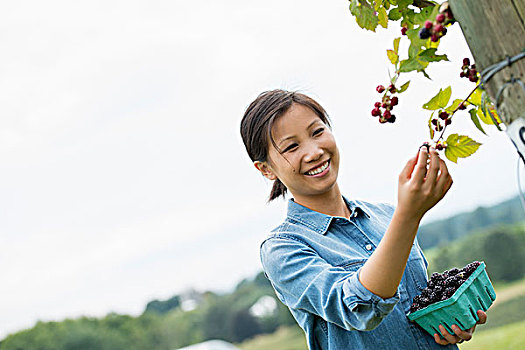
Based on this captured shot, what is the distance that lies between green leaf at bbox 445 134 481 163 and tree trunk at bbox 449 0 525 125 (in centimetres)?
34

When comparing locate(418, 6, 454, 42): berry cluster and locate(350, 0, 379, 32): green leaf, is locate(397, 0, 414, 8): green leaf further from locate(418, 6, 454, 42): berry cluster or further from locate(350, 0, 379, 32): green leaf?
locate(418, 6, 454, 42): berry cluster

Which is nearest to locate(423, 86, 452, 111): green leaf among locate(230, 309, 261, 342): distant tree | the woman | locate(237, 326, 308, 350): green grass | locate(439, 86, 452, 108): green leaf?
locate(439, 86, 452, 108): green leaf

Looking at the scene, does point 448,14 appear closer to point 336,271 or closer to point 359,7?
point 359,7

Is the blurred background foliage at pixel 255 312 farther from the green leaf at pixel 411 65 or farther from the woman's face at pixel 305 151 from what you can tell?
the green leaf at pixel 411 65

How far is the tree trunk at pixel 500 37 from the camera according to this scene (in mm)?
1369

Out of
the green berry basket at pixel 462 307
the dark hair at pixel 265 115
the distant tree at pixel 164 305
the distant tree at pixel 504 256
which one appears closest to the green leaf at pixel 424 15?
the dark hair at pixel 265 115

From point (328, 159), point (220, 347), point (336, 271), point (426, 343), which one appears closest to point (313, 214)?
point (328, 159)

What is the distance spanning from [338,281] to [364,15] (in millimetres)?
721

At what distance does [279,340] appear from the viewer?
30.0m

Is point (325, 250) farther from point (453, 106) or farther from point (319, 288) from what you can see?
point (453, 106)

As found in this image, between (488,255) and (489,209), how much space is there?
8.02 m

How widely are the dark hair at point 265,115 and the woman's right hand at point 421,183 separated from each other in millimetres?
670

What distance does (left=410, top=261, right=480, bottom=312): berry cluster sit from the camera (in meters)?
1.92

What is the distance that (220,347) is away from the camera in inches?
845
